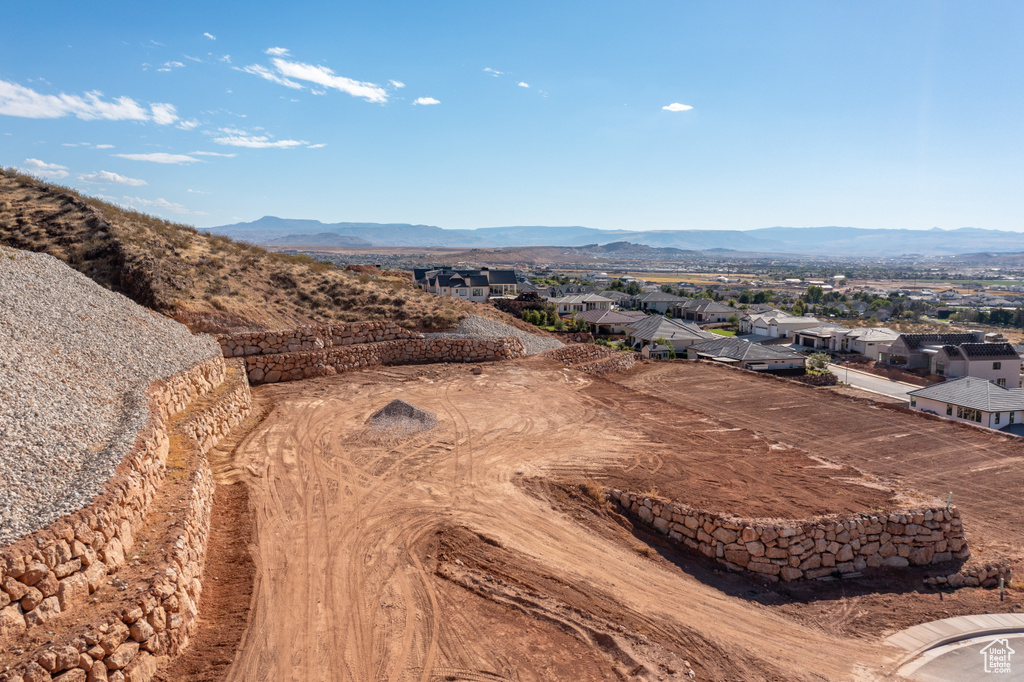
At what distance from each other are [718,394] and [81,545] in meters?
23.2

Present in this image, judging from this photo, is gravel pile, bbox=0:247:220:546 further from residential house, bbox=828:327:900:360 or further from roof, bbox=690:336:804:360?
residential house, bbox=828:327:900:360

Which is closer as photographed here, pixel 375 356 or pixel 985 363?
pixel 375 356

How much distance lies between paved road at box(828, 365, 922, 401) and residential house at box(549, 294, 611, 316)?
24358 mm

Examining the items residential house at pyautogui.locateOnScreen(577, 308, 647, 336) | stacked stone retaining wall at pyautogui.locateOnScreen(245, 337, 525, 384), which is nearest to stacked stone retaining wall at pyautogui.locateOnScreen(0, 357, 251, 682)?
stacked stone retaining wall at pyautogui.locateOnScreen(245, 337, 525, 384)

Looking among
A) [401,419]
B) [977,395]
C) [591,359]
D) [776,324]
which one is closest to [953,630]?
[401,419]

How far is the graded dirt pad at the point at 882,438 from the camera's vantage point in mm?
14352

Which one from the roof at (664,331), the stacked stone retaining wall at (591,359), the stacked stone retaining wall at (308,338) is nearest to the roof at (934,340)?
the roof at (664,331)

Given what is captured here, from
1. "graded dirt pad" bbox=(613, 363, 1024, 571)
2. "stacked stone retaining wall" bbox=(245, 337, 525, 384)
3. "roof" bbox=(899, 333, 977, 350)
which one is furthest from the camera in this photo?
"roof" bbox=(899, 333, 977, 350)

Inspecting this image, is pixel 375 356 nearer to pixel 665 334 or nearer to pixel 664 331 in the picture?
pixel 665 334

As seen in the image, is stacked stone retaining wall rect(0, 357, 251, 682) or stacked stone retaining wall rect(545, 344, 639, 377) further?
stacked stone retaining wall rect(545, 344, 639, 377)

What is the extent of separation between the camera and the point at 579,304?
61.2 m

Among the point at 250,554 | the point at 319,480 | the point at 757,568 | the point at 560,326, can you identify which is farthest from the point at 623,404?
the point at 560,326

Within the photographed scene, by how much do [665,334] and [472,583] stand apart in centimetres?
3456

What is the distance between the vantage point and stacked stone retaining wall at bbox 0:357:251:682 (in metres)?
5.60
